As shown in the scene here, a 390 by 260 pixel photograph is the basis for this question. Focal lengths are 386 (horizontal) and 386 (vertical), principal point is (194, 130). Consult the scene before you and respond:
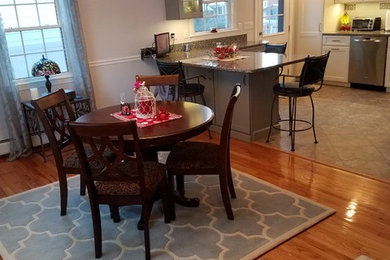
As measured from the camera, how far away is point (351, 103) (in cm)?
567

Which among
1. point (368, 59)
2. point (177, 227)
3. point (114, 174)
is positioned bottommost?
point (177, 227)

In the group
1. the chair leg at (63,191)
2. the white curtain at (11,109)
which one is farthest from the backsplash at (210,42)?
the chair leg at (63,191)

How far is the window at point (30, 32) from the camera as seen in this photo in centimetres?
423

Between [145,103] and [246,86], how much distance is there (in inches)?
67.0

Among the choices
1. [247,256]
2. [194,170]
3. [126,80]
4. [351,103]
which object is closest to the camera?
[247,256]

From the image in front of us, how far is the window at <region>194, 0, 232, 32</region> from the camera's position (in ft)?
19.1

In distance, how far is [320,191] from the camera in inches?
124

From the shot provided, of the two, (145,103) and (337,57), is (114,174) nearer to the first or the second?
(145,103)

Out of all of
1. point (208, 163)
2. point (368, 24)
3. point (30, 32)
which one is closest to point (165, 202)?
point (208, 163)

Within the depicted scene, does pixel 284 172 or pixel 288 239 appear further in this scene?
pixel 284 172

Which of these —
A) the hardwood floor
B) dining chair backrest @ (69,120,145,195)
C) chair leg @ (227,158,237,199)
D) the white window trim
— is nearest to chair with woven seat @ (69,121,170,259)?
dining chair backrest @ (69,120,145,195)

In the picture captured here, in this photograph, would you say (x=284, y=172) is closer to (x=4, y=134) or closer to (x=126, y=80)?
(x=126, y=80)

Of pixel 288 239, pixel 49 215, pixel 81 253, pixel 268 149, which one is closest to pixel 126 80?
pixel 268 149

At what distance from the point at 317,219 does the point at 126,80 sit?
3203 millimetres
